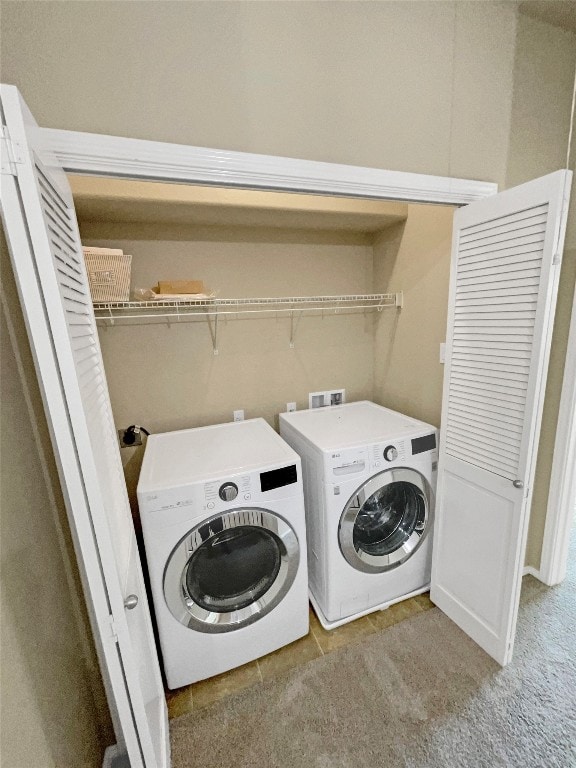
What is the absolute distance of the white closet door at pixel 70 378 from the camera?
57 cm

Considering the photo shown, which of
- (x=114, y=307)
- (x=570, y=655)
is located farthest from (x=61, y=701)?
(x=570, y=655)

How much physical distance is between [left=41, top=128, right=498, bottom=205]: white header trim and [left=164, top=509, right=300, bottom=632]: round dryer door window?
3.95ft

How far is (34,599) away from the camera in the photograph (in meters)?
0.76

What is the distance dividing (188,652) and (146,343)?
1.53 meters

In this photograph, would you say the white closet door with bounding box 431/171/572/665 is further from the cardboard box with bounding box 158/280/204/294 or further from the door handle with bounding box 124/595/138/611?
the door handle with bounding box 124/595/138/611

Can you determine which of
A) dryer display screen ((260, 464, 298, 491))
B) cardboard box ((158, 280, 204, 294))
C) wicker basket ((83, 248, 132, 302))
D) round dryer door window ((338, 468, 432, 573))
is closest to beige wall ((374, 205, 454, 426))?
round dryer door window ((338, 468, 432, 573))

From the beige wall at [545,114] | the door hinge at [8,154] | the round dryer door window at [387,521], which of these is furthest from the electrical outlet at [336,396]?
the door hinge at [8,154]

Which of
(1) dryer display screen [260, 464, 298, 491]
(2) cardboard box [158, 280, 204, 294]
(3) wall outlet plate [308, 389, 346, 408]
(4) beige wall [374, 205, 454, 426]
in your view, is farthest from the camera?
(3) wall outlet plate [308, 389, 346, 408]

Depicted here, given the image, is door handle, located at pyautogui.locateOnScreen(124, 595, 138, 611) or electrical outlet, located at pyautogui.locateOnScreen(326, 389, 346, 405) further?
electrical outlet, located at pyautogui.locateOnScreen(326, 389, 346, 405)

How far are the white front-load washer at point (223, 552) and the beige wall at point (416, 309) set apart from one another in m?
0.98

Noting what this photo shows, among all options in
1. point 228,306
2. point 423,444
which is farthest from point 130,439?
point 423,444

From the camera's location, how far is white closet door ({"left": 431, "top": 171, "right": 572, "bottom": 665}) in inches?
43.0

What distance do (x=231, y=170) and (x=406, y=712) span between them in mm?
2088

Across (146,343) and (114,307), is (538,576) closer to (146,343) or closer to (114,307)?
(146,343)
